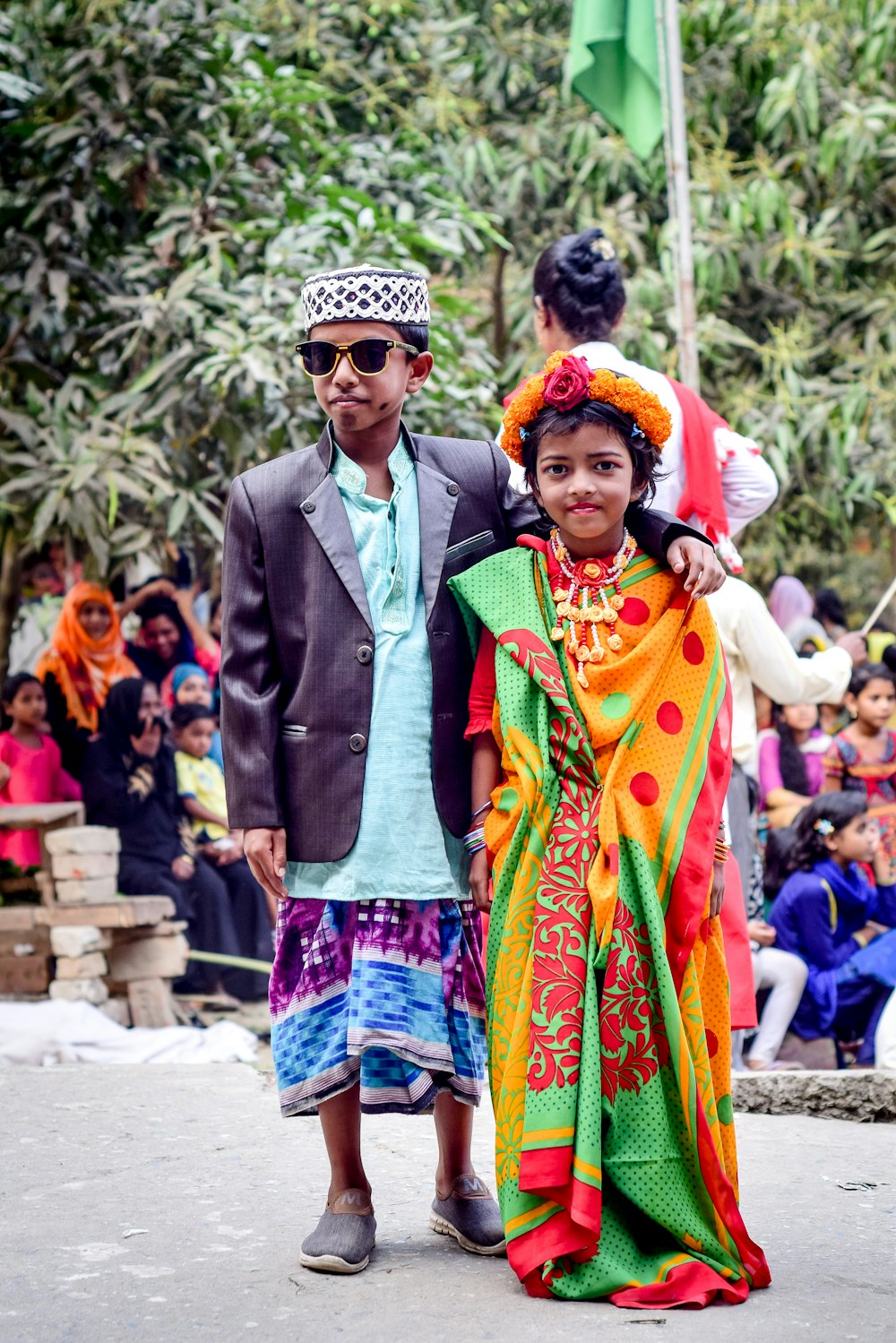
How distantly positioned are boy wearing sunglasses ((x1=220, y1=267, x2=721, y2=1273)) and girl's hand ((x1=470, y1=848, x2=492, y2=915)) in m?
0.04

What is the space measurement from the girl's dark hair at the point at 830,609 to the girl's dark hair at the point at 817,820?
3486 millimetres

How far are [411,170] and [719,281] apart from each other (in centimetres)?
212

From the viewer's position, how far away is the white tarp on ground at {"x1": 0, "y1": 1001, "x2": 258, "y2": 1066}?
630 centimetres

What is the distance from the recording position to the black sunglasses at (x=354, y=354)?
3.27 m

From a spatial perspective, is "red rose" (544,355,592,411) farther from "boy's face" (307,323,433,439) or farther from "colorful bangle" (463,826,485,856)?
"colorful bangle" (463,826,485,856)

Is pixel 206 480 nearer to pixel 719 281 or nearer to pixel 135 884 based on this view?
pixel 135 884

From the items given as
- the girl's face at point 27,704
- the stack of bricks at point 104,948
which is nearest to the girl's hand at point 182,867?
the stack of bricks at point 104,948

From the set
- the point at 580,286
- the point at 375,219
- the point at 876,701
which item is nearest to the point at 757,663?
the point at 580,286

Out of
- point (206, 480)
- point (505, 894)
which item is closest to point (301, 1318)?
point (505, 894)

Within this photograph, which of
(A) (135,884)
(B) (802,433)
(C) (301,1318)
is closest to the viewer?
(C) (301,1318)

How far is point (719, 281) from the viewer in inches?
361

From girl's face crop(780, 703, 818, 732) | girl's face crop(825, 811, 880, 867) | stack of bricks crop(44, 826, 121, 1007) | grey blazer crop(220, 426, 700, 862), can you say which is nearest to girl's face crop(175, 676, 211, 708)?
stack of bricks crop(44, 826, 121, 1007)

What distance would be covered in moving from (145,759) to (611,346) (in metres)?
4.10

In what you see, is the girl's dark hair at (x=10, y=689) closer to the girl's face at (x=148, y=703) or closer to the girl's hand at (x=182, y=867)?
the girl's face at (x=148, y=703)
